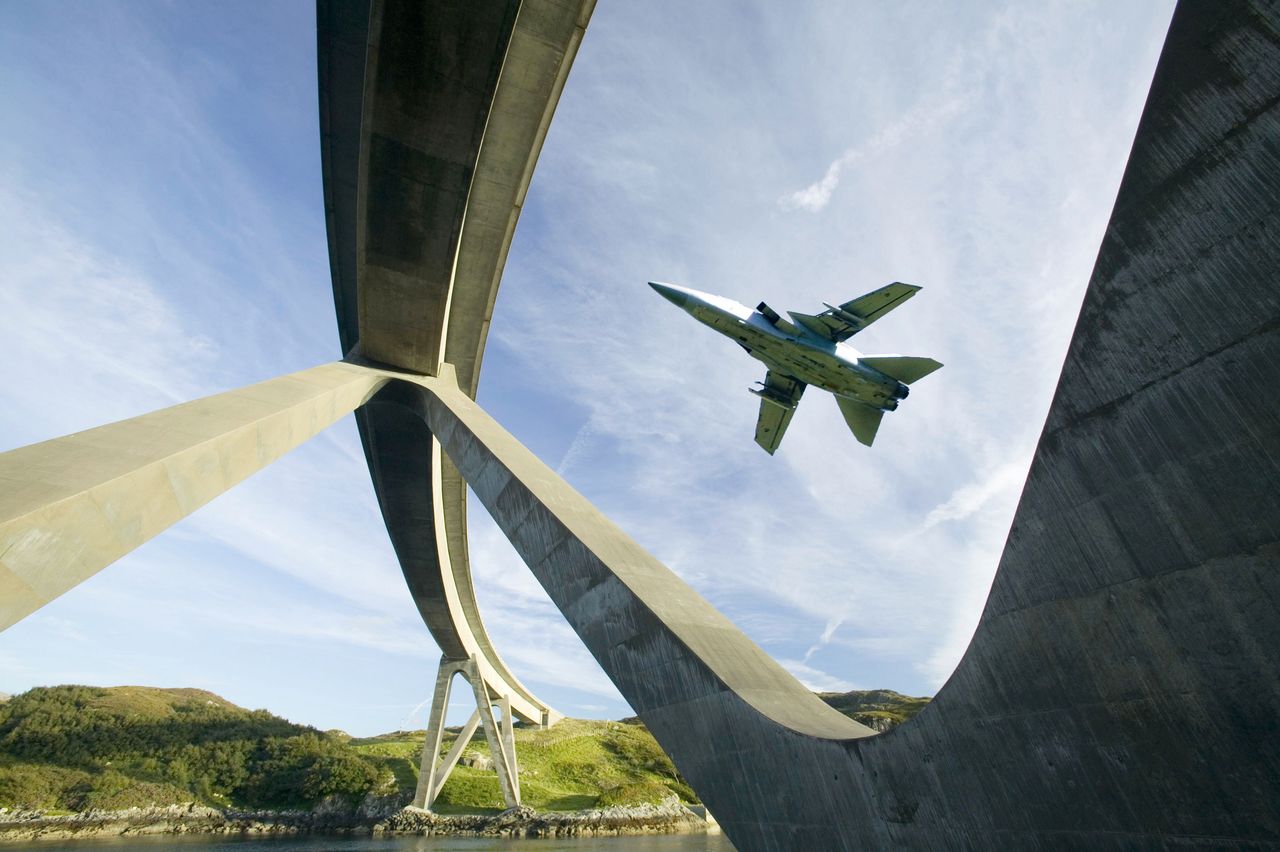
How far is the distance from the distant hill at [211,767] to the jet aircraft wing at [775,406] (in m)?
22.2

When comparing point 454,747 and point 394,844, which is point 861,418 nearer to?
point 394,844

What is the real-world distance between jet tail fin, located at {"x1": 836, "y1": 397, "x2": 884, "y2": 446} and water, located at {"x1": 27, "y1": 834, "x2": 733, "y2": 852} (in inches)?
668

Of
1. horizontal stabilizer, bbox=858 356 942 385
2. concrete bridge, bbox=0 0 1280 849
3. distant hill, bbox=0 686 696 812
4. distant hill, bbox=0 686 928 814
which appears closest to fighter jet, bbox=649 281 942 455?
horizontal stabilizer, bbox=858 356 942 385

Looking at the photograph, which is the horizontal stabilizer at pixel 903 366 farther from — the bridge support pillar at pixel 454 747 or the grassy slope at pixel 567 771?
the grassy slope at pixel 567 771

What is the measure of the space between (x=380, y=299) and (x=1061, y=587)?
41.5 feet

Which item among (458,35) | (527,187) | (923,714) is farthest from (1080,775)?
(527,187)

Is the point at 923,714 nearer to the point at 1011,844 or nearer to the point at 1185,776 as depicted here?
the point at 1011,844

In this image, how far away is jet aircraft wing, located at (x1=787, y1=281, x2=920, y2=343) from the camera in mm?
16391

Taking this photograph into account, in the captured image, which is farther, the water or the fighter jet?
the water

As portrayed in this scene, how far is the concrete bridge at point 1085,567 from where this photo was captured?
9.75 ft

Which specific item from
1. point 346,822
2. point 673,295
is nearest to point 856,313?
point 673,295

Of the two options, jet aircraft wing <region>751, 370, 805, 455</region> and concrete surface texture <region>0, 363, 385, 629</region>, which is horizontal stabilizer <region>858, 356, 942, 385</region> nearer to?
jet aircraft wing <region>751, 370, 805, 455</region>

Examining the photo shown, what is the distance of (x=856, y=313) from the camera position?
16844 millimetres

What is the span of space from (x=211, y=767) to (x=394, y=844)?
56.5 ft
